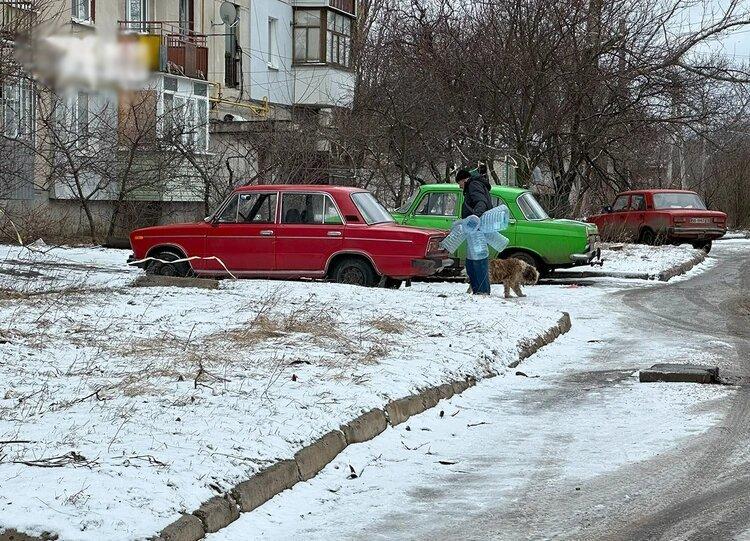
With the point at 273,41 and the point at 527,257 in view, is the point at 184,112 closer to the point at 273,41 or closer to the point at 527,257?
the point at 527,257

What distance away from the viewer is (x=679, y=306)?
691 inches

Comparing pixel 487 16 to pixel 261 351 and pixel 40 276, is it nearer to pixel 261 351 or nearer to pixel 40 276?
pixel 40 276

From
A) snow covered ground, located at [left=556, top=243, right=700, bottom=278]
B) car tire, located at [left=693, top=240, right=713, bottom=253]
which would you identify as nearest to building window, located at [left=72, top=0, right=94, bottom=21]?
snow covered ground, located at [left=556, top=243, right=700, bottom=278]

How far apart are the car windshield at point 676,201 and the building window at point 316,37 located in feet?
47.7

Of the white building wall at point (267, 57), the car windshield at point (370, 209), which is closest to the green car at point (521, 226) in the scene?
the car windshield at point (370, 209)

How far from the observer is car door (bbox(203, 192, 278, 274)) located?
1769 centimetres

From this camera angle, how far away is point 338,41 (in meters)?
42.9

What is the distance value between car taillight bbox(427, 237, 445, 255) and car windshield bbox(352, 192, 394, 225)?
935mm

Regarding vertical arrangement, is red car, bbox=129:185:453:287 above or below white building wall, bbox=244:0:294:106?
below

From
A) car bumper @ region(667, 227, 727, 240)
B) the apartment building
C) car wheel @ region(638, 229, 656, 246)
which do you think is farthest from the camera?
car wheel @ region(638, 229, 656, 246)

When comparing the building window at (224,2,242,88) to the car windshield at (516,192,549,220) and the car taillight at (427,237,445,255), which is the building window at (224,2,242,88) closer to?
the car windshield at (516,192,549,220)

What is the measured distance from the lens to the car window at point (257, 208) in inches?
702

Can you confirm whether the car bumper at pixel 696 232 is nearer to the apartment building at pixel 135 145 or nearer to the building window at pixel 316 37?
the apartment building at pixel 135 145

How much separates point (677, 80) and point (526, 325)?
60.8 feet
